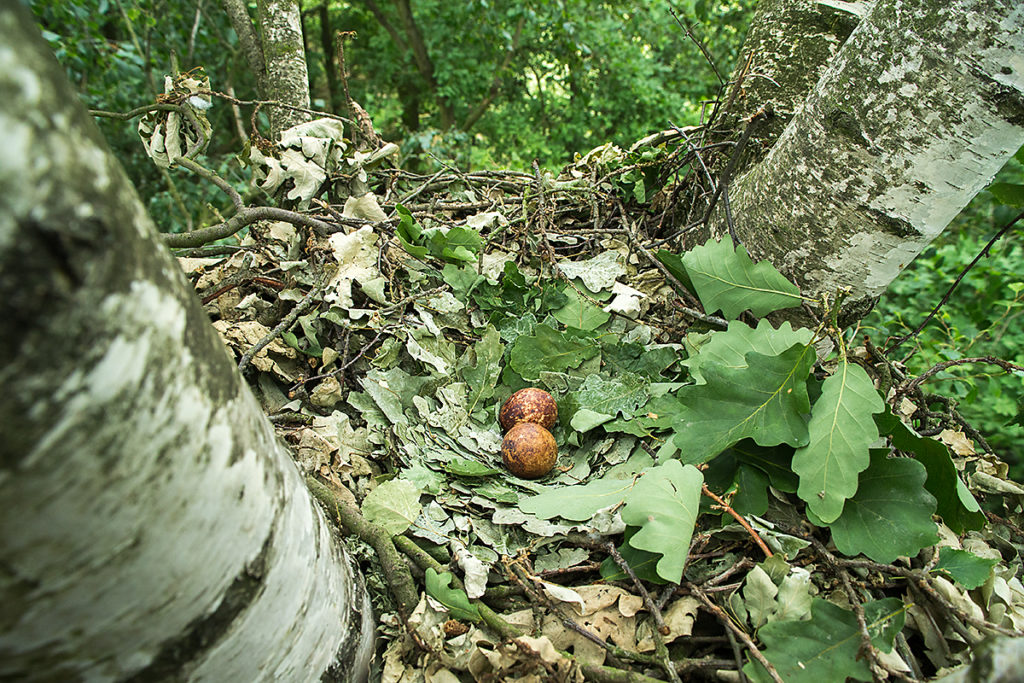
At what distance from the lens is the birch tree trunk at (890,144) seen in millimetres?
1210

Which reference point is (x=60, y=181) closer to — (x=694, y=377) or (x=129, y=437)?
(x=129, y=437)

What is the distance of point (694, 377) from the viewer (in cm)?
140

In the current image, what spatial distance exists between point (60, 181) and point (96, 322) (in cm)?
11

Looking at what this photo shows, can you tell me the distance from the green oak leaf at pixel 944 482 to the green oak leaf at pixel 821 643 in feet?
1.01

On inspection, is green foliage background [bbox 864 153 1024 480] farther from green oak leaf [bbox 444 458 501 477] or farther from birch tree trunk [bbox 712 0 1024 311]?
green oak leaf [bbox 444 458 501 477]

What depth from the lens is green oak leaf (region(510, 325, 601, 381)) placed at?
5.37 ft

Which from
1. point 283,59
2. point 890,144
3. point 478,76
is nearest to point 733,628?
point 890,144

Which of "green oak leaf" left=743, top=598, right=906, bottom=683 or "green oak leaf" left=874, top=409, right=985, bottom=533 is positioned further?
"green oak leaf" left=874, top=409, right=985, bottom=533

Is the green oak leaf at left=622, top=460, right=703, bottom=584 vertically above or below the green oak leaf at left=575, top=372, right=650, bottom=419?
above

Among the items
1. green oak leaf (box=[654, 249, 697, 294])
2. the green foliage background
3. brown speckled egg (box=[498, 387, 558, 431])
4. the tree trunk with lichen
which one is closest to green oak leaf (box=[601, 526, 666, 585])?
brown speckled egg (box=[498, 387, 558, 431])

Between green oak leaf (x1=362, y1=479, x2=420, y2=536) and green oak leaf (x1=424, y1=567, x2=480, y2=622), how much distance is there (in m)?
0.13

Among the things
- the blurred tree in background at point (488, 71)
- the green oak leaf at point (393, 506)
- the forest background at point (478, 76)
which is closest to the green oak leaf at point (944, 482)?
the green oak leaf at point (393, 506)

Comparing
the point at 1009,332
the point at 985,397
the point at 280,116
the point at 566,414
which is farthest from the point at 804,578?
the point at 1009,332

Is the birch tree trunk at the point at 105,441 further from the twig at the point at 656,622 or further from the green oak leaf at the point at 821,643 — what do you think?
the green oak leaf at the point at 821,643
